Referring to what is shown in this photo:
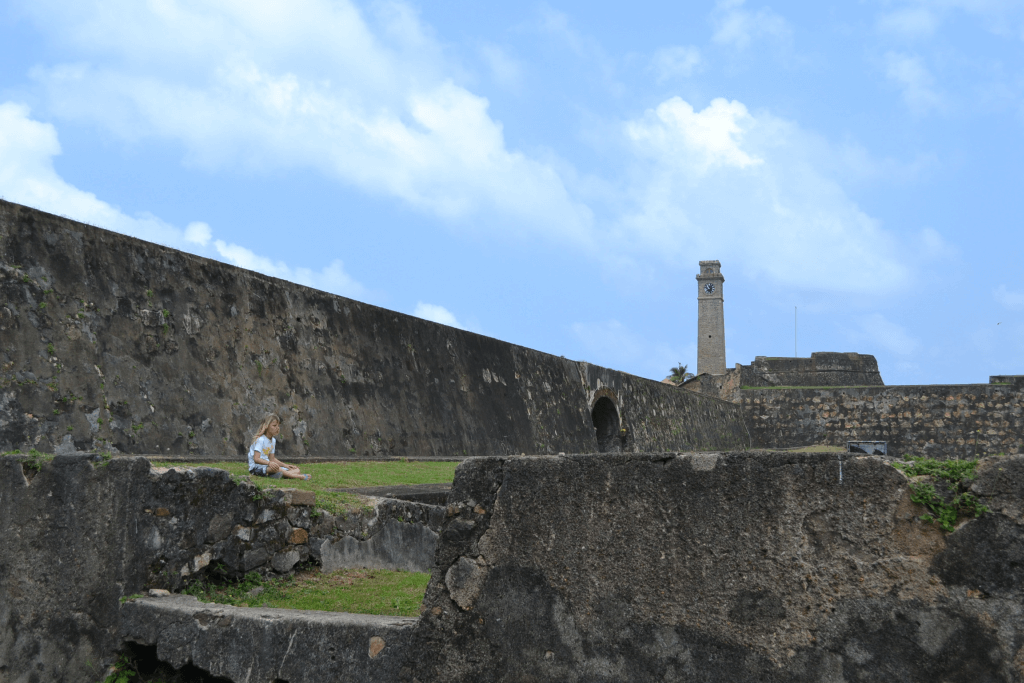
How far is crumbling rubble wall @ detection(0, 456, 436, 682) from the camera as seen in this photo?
3.71 metres

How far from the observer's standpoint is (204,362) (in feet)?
24.1

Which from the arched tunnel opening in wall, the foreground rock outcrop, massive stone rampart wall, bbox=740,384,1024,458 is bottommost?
the foreground rock outcrop

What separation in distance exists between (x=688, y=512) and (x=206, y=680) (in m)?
2.15

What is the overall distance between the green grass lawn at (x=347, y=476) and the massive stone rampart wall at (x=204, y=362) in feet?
2.60

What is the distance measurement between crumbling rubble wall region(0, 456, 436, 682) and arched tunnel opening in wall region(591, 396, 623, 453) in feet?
40.3

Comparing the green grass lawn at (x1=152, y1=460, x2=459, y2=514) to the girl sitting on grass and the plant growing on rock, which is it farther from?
the plant growing on rock

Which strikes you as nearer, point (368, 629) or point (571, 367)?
point (368, 629)

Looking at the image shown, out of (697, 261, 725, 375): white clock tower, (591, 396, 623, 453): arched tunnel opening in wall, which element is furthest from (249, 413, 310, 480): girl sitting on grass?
(697, 261, 725, 375): white clock tower

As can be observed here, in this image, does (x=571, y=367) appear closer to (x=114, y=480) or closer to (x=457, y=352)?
(x=457, y=352)

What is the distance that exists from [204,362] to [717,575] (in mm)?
5885

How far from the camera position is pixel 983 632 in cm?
223

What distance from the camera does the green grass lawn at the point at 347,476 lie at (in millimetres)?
4602

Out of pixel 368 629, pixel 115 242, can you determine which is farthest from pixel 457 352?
pixel 368 629

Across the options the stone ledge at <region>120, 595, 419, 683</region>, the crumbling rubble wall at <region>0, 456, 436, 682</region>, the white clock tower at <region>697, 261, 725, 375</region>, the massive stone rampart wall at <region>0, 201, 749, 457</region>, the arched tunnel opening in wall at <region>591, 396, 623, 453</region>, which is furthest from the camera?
the white clock tower at <region>697, 261, 725, 375</region>
